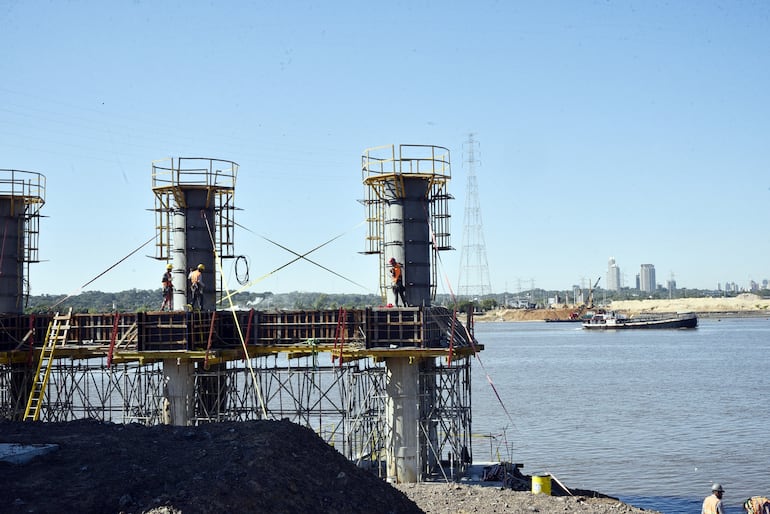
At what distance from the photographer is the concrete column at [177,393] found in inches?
1305

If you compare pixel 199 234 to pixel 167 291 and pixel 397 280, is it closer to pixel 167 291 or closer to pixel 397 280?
pixel 167 291

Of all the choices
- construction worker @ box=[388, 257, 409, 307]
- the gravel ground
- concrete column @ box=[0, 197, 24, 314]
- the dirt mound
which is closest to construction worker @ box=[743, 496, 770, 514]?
the gravel ground

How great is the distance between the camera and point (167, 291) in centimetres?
3569

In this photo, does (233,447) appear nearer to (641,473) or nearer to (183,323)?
(183,323)

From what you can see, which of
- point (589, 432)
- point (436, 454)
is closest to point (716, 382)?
point (589, 432)

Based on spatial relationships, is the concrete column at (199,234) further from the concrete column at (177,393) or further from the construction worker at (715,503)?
the construction worker at (715,503)

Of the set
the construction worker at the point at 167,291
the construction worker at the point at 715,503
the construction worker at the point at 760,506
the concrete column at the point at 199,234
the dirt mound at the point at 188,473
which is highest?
the concrete column at the point at 199,234

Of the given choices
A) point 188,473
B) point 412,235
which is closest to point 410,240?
point 412,235

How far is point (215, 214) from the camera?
36.5 metres

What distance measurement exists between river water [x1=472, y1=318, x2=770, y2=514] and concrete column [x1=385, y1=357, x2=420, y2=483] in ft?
12.4

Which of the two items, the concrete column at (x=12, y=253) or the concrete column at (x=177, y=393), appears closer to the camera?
the concrete column at (x=177, y=393)

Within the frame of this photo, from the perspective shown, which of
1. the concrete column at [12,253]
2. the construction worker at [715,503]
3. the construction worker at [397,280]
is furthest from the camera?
the concrete column at [12,253]

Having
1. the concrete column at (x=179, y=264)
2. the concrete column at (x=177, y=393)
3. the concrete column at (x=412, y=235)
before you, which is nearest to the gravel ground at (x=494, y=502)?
the concrete column at (x=412, y=235)

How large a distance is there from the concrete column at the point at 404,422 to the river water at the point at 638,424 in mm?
3789
